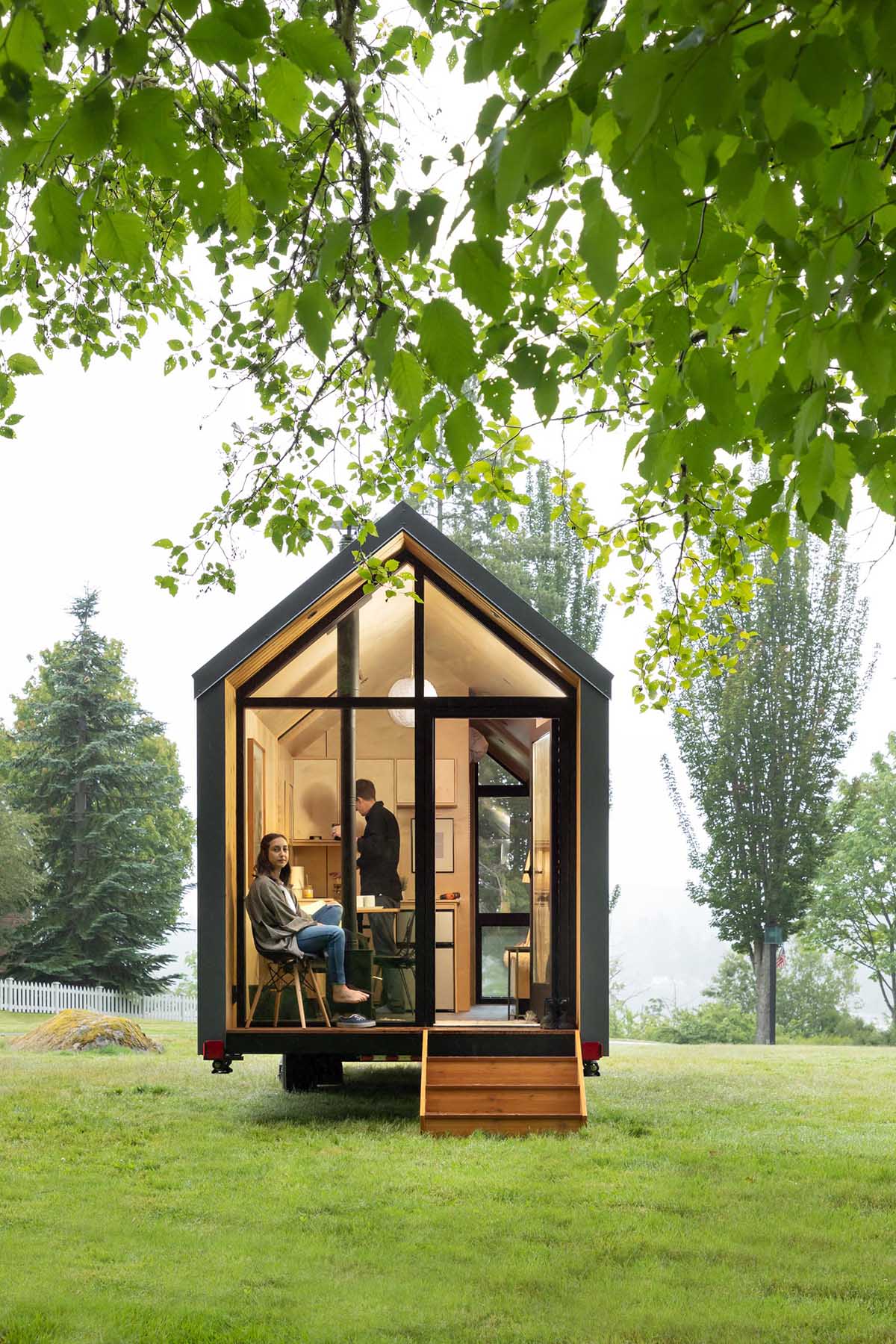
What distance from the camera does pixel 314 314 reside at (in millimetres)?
2443

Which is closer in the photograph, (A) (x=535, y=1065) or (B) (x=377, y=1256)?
(B) (x=377, y=1256)

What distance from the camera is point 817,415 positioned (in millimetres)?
2295

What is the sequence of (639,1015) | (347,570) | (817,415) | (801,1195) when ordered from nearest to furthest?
(817,415), (801,1195), (347,570), (639,1015)

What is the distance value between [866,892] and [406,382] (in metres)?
33.9

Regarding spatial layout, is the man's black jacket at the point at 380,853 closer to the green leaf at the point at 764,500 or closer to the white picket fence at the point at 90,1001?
the green leaf at the point at 764,500

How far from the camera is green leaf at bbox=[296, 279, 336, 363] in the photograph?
8.00 ft

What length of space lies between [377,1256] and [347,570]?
4593 millimetres

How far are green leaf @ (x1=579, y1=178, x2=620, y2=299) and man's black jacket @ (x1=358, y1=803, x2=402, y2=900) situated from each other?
25.6ft

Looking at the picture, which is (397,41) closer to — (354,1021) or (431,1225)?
(431,1225)

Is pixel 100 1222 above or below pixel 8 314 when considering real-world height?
below

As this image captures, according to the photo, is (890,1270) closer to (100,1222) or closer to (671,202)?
(100,1222)

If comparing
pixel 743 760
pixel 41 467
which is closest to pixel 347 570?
pixel 743 760

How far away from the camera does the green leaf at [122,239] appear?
267 cm

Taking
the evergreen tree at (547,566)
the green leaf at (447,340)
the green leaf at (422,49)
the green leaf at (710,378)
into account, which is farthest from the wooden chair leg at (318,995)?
→ the evergreen tree at (547,566)
